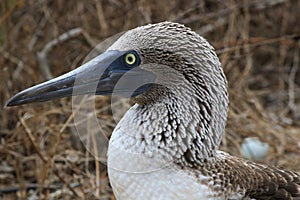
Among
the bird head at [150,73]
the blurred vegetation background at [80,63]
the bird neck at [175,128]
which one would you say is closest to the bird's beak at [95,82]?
the bird head at [150,73]

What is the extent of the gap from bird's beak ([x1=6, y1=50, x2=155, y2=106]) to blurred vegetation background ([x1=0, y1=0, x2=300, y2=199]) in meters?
1.06

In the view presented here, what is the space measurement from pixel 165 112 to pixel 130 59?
280mm

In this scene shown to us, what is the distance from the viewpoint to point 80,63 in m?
4.92

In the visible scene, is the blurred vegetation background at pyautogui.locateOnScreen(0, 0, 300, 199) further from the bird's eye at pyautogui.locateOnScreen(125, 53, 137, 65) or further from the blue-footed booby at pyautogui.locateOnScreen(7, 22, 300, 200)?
the bird's eye at pyautogui.locateOnScreen(125, 53, 137, 65)

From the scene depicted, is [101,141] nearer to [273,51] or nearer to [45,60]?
[45,60]

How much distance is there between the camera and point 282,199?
259 centimetres

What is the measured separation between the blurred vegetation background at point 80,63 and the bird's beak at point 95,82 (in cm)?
106

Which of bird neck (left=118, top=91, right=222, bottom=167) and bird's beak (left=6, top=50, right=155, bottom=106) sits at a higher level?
bird's beak (left=6, top=50, right=155, bottom=106)

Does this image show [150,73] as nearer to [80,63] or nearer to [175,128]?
[175,128]

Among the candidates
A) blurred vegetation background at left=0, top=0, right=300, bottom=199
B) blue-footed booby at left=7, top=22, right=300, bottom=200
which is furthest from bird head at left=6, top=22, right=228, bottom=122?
blurred vegetation background at left=0, top=0, right=300, bottom=199

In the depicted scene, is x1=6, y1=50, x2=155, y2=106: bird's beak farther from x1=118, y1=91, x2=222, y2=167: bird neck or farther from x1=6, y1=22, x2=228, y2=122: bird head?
x1=118, y1=91, x2=222, y2=167: bird neck

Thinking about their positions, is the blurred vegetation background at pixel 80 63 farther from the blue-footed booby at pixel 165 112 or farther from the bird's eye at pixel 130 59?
the bird's eye at pixel 130 59

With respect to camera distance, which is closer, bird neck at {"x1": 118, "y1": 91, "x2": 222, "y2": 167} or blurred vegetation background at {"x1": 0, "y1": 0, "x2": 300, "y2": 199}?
bird neck at {"x1": 118, "y1": 91, "x2": 222, "y2": 167}

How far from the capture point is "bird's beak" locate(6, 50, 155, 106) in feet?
8.16
